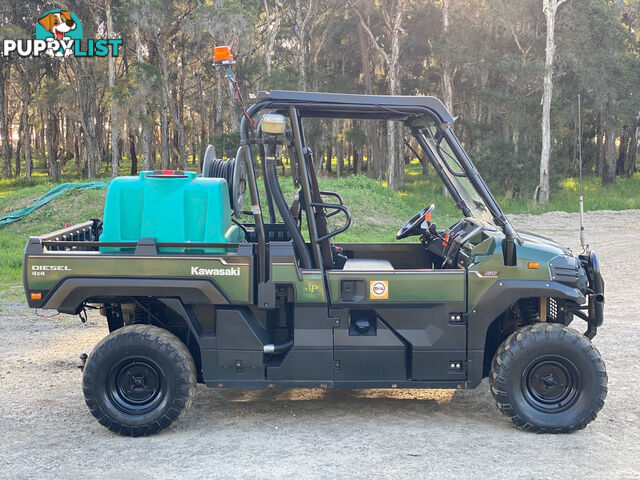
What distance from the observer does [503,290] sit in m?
5.80

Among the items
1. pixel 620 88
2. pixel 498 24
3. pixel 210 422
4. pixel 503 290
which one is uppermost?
pixel 498 24

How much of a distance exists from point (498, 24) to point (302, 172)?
30845 millimetres

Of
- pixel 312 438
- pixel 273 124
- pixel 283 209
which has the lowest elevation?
pixel 312 438

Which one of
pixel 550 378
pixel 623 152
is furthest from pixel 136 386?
pixel 623 152

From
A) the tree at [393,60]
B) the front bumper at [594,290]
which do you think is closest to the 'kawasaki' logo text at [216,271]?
the front bumper at [594,290]

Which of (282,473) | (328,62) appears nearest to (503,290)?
(282,473)

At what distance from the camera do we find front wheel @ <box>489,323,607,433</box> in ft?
18.9

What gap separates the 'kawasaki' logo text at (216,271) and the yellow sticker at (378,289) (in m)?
1.02

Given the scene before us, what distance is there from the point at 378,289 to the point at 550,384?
1.51 m

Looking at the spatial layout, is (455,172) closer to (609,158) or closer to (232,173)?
(232,173)

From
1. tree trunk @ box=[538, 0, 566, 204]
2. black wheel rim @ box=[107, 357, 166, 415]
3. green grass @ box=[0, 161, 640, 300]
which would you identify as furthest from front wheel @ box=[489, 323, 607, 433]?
tree trunk @ box=[538, 0, 566, 204]

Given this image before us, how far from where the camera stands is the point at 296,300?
5.83 m

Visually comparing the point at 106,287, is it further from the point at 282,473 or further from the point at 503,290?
the point at 503,290

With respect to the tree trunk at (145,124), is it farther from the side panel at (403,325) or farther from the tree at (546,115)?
the side panel at (403,325)
